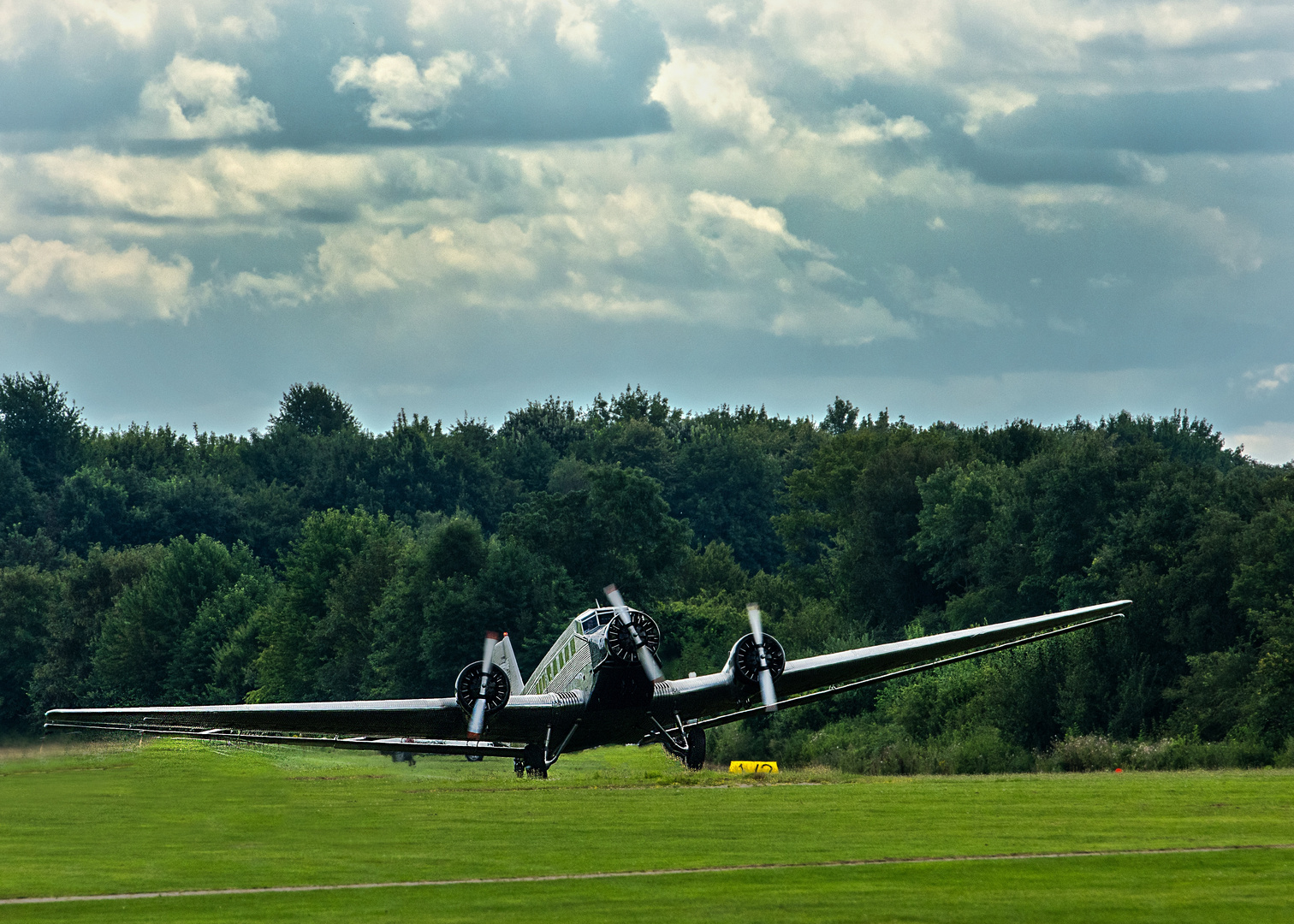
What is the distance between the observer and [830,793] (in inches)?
2329

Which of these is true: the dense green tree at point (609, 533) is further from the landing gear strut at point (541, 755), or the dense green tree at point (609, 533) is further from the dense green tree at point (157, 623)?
the landing gear strut at point (541, 755)

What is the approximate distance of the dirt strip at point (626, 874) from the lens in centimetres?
3384

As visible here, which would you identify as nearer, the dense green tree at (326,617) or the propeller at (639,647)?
the propeller at (639,647)

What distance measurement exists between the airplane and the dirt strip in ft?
14.2

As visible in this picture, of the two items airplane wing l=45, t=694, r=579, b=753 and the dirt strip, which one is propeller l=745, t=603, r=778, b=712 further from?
the dirt strip

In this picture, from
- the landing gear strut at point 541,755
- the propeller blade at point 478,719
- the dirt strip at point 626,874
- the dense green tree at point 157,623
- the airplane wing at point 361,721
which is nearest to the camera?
the dirt strip at point 626,874

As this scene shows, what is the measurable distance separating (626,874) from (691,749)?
5.44m

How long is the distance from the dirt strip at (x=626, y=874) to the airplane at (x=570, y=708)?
4.33m

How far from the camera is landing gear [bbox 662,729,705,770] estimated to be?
4031 cm

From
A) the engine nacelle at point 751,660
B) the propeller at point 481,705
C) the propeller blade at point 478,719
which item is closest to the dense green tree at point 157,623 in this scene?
the propeller at point 481,705

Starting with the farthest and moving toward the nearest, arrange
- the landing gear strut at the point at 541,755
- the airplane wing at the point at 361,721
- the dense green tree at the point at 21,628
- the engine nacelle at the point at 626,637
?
the dense green tree at the point at 21,628 < the landing gear strut at the point at 541,755 < the engine nacelle at the point at 626,637 < the airplane wing at the point at 361,721

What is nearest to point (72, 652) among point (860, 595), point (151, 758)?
point (860, 595)

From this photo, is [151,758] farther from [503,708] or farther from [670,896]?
[670,896]

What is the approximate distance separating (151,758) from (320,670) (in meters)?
85.2
